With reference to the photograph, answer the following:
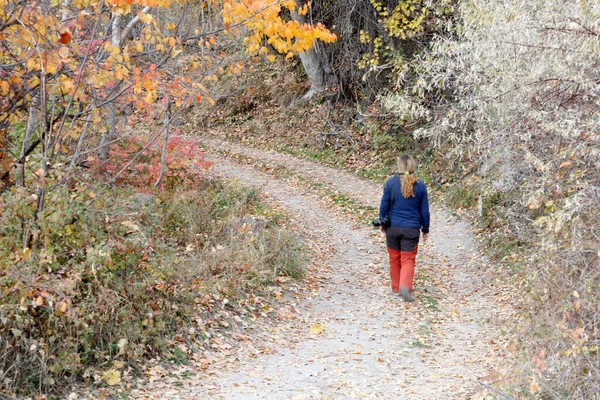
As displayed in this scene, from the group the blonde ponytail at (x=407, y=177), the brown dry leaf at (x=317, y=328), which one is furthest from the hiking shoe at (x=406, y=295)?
the brown dry leaf at (x=317, y=328)

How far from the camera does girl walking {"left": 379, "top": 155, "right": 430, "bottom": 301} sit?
8.37m

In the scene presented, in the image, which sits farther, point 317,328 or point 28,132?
point 317,328

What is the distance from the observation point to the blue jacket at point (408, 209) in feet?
27.6

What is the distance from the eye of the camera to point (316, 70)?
20984mm

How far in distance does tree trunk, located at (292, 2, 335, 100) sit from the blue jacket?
12.6m

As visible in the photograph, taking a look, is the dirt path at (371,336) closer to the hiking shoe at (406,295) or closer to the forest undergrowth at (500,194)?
the hiking shoe at (406,295)

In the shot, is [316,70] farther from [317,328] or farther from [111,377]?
[111,377]

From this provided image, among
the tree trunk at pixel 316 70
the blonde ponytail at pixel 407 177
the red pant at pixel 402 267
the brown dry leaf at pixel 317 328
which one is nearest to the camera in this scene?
the brown dry leaf at pixel 317 328

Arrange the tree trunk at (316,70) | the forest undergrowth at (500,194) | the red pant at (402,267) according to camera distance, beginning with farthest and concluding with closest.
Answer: the tree trunk at (316,70)
the red pant at (402,267)
the forest undergrowth at (500,194)

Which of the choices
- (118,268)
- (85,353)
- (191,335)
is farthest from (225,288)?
(85,353)

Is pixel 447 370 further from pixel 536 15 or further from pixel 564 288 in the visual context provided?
pixel 536 15

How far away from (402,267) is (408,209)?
810 millimetres

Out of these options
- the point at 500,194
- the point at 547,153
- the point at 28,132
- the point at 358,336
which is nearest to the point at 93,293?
the point at 28,132

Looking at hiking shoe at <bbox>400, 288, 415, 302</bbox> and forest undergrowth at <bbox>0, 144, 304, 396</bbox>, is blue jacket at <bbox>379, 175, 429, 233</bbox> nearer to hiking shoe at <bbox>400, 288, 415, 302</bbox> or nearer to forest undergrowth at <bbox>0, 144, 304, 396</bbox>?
hiking shoe at <bbox>400, 288, 415, 302</bbox>
